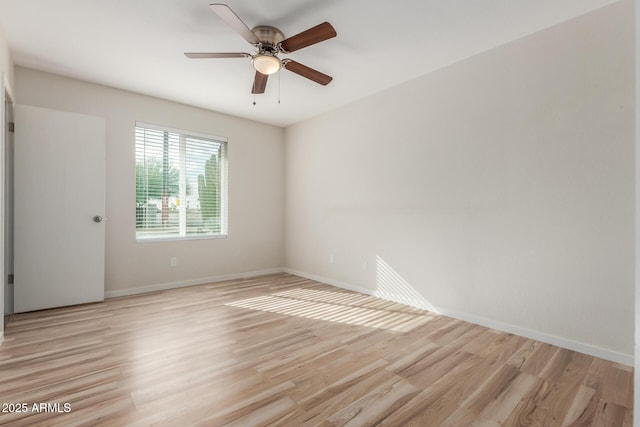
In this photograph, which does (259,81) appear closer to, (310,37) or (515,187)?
(310,37)

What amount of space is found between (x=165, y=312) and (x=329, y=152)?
10.0 ft

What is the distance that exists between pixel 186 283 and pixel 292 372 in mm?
2933

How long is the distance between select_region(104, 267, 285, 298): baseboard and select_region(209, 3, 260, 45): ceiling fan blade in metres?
3.42

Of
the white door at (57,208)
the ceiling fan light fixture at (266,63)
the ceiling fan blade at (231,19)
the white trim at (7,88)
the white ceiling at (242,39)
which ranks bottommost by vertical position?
the white door at (57,208)

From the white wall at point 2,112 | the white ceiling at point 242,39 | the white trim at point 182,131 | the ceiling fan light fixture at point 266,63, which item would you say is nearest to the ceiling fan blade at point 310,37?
the ceiling fan light fixture at point 266,63

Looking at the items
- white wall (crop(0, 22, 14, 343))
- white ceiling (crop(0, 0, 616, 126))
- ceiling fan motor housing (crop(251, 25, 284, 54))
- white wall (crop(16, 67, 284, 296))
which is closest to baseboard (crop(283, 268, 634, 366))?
white wall (crop(16, 67, 284, 296))

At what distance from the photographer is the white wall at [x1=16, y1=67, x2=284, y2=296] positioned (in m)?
3.63

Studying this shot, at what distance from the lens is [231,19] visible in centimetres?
203

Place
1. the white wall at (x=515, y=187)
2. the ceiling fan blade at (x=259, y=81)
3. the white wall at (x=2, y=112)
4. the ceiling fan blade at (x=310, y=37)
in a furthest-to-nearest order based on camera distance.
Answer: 1. the ceiling fan blade at (x=259, y=81)
2. the white wall at (x=2, y=112)
3. the white wall at (x=515, y=187)
4. the ceiling fan blade at (x=310, y=37)

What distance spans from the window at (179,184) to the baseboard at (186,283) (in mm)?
660

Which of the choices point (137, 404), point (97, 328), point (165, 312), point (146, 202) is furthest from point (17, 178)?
point (137, 404)

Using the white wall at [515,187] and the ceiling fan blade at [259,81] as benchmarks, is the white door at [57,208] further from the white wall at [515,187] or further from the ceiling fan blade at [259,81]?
the white wall at [515,187]

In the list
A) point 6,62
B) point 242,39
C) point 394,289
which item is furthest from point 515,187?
point 6,62

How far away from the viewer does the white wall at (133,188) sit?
11.9 ft
